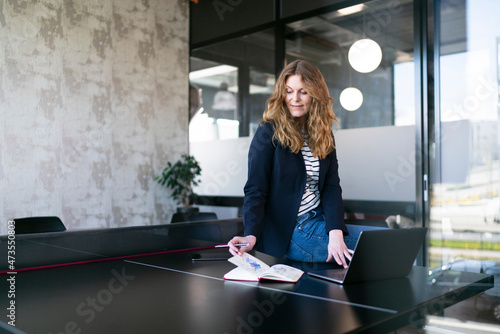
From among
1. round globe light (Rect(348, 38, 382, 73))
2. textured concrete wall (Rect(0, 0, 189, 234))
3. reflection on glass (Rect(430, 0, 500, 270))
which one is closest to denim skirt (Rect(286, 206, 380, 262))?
reflection on glass (Rect(430, 0, 500, 270))

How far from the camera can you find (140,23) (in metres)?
5.99

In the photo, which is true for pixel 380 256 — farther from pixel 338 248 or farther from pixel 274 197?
pixel 274 197

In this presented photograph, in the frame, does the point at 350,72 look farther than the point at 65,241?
Yes

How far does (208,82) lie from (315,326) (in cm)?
538

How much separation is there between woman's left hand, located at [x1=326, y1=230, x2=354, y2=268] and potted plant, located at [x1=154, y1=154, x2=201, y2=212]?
13.5ft

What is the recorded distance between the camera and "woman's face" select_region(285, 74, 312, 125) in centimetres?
211

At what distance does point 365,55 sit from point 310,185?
2.85 meters

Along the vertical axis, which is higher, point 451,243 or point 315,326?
point 315,326

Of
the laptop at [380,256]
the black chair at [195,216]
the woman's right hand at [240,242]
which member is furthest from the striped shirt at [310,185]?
the black chair at [195,216]

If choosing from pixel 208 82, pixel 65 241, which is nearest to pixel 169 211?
pixel 208 82

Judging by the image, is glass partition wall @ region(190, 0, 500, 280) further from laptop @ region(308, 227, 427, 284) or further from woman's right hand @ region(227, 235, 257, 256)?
woman's right hand @ region(227, 235, 257, 256)

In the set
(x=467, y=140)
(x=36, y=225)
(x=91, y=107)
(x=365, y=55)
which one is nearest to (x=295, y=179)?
(x=36, y=225)

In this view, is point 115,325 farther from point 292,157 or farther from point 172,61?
point 172,61

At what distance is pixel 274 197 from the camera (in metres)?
2.03
